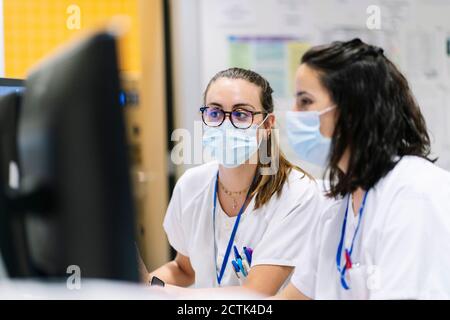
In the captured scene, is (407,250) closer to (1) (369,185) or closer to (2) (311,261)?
(1) (369,185)

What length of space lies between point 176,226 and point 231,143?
31 cm

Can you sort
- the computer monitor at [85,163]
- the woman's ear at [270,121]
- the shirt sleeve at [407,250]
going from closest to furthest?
the computer monitor at [85,163] → the shirt sleeve at [407,250] → the woman's ear at [270,121]

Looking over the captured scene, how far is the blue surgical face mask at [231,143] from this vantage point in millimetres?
1290

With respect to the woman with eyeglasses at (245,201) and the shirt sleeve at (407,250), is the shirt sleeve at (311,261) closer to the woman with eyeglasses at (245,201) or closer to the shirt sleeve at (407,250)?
the woman with eyeglasses at (245,201)

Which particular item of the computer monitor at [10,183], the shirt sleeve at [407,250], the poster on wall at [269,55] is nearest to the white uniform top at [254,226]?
the shirt sleeve at [407,250]

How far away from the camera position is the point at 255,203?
4.25ft

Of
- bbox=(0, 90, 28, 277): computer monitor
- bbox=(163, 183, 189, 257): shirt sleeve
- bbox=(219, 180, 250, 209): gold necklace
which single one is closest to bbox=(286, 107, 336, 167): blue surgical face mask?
bbox=(219, 180, 250, 209): gold necklace

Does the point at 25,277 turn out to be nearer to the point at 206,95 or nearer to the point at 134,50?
the point at 206,95

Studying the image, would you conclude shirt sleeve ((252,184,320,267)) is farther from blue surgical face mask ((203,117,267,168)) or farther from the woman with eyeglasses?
blue surgical face mask ((203,117,267,168))

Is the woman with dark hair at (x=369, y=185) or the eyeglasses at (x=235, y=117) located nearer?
the woman with dark hair at (x=369, y=185)

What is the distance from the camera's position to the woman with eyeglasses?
123 cm

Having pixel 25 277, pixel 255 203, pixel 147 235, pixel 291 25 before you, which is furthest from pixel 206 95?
pixel 25 277

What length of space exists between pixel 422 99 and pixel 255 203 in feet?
3.08

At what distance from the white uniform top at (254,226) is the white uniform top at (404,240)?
0.20m
